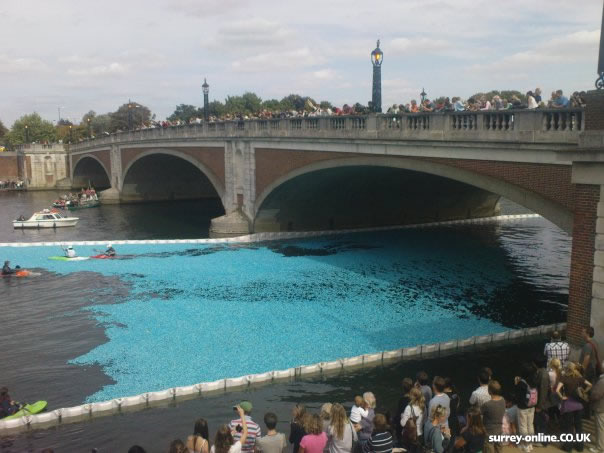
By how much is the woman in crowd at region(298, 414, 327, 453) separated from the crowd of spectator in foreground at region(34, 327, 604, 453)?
1 cm

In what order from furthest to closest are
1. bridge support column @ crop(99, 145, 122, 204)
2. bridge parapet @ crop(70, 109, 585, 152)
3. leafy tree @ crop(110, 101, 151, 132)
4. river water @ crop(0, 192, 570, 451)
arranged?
leafy tree @ crop(110, 101, 151, 132) < bridge support column @ crop(99, 145, 122, 204) < bridge parapet @ crop(70, 109, 585, 152) < river water @ crop(0, 192, 570, 451)

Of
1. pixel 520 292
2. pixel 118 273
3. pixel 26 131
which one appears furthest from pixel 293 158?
pixel 26 131

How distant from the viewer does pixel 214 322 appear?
2086 cm

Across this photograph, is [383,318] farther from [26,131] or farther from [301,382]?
[26,131]

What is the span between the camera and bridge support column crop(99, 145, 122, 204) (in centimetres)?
6762

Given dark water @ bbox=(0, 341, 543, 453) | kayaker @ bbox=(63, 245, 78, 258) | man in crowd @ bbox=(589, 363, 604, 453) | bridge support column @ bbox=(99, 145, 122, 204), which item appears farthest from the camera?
bridge support column @ bbox=(99, 145, 122, 204)

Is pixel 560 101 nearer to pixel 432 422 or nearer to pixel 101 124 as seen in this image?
pixel 432 422

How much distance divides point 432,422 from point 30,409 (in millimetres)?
10343

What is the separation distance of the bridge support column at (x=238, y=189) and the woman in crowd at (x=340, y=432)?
30.6 m

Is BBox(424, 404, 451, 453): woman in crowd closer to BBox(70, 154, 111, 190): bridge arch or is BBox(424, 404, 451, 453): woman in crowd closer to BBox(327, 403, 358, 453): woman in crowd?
BBox(327, 403, 358, 453): woman in crowd

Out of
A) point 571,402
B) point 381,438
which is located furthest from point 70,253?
point 571,402

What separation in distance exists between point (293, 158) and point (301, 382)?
19.6 metres

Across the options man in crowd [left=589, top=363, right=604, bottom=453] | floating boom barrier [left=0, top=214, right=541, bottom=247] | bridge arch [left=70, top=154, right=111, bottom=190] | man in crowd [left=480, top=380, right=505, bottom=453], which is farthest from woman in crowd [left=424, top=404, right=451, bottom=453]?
bridge arch [left=70, top=154, right=111, bottom=190]

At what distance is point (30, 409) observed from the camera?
14.7m
